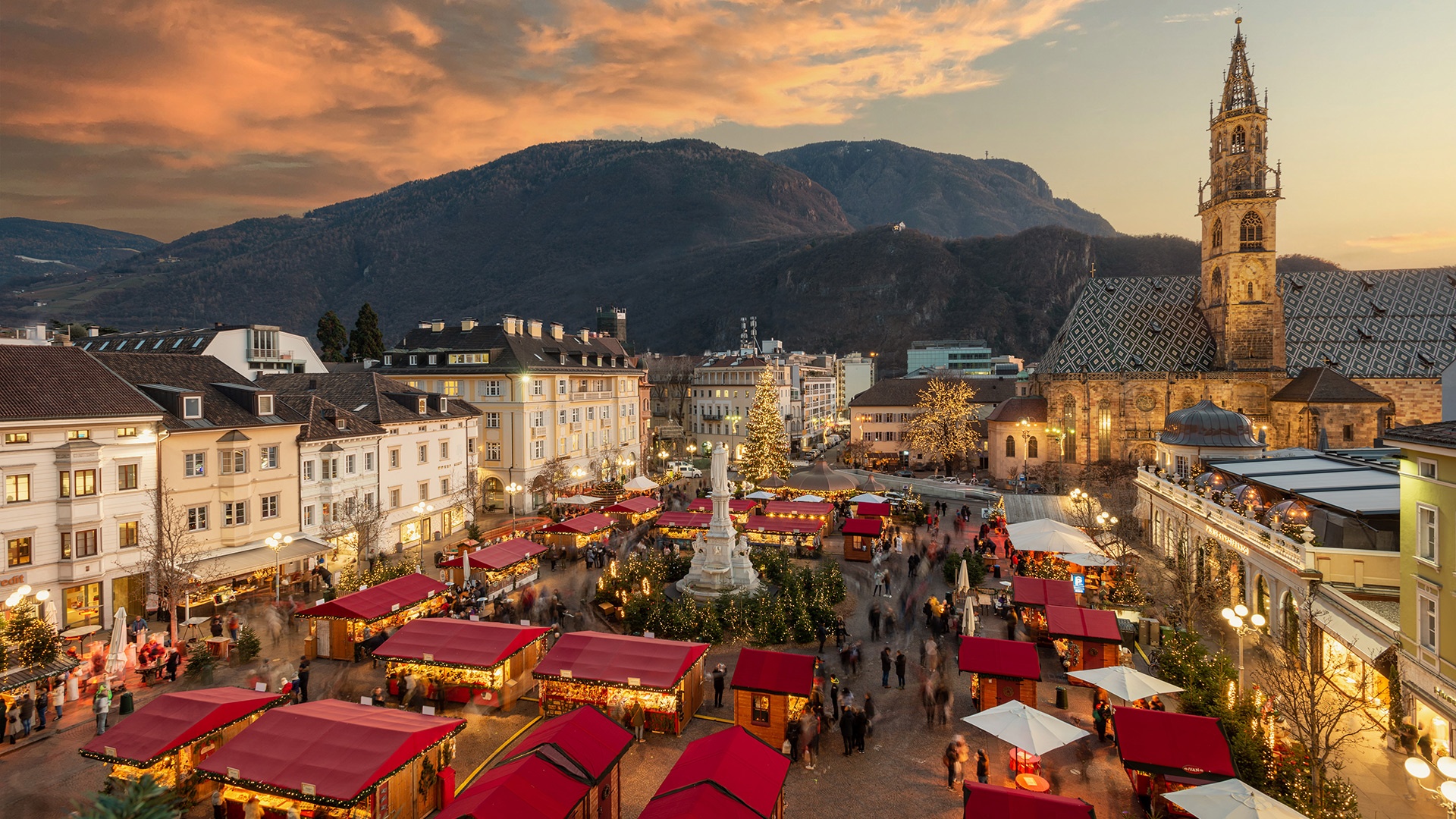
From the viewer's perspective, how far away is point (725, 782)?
11508 millimetres

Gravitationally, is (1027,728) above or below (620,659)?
below

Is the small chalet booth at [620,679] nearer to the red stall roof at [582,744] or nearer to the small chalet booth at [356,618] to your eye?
the red stall roof at [582,744]

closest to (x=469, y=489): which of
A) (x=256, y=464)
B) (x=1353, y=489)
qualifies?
(x=256, y=464)

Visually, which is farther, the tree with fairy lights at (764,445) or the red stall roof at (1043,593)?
the tree with fairy lights at (764,445)

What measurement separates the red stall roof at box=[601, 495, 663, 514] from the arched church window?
53.9m

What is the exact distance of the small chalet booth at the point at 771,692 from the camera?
1700 cm

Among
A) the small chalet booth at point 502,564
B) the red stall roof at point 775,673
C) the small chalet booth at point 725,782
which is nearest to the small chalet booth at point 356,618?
the small chalet booth at point 502,564

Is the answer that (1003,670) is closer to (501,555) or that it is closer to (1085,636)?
(1085,636)

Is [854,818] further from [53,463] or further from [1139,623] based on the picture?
[53,463]

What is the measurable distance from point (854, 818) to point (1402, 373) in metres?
66.4

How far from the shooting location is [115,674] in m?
20.6

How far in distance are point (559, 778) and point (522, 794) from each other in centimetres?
81

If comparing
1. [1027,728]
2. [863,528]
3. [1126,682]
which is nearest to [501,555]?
[863,528]

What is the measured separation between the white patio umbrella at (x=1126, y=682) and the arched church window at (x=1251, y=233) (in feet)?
185
